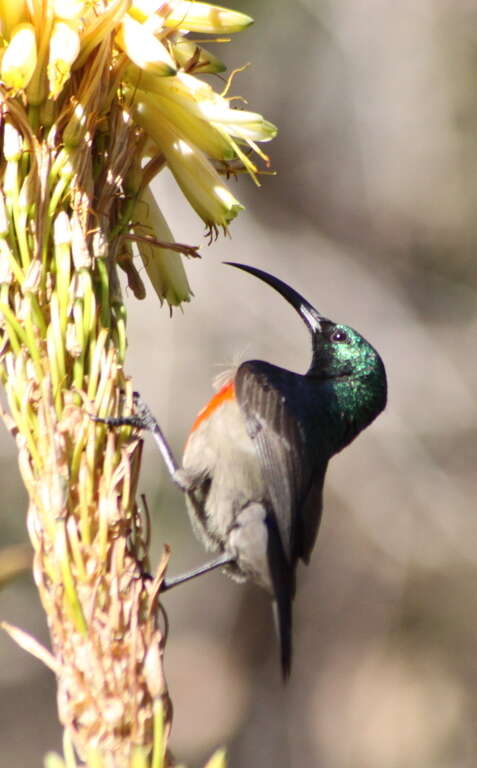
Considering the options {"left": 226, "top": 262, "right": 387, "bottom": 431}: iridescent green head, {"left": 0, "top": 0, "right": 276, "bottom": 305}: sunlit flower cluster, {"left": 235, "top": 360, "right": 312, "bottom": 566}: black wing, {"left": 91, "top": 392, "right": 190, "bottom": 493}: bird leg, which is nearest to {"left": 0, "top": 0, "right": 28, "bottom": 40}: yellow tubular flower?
{"left": 0, "top": 0, "right": 276, "bottom": 305}: sunlit flower cluster

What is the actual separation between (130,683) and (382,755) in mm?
7011

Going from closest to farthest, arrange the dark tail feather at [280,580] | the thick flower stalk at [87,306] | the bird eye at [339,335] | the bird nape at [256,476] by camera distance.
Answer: the thick flower stalk at [87,306] < the dark tail feather at [280,580] < the bird nape at [256,476] < the bird eye at [339,335]

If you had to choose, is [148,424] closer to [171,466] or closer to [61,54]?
[171,466]

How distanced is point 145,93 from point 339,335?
2.11 meters

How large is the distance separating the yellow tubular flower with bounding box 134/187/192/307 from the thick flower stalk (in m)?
0.16

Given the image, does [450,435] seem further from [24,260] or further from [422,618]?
[24,260]

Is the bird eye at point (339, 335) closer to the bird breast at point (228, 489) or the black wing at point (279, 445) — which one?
the black wing at point (279, 445)

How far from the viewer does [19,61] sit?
2.01 m

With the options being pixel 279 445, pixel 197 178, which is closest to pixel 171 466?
pixel 279 445

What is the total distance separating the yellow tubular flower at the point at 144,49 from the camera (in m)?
2.10

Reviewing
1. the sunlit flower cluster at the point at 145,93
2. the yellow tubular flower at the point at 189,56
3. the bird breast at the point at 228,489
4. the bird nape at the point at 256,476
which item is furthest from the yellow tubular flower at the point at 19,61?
the bird breast at the point at 228,489

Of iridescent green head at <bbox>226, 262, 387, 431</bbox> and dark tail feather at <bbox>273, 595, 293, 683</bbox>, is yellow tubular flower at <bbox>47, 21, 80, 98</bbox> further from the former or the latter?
iridescent green head at <bbox>226, 262, 387, 431</bbox>

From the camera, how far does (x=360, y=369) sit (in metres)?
4.18

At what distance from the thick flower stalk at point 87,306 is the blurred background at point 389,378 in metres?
5.24
